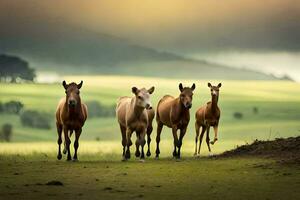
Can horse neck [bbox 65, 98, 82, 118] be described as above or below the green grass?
above

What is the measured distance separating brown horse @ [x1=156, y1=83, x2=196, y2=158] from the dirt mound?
276 cm

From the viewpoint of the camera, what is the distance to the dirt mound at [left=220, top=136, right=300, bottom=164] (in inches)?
Answer: 1048

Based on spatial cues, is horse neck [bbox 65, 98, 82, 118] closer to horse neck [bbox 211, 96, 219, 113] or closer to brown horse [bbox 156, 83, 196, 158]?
brown horse [bbox 156, 83, 196, 158]

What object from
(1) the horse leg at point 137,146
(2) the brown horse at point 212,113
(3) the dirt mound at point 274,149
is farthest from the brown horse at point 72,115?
(3) the dirt mound at point 274,149

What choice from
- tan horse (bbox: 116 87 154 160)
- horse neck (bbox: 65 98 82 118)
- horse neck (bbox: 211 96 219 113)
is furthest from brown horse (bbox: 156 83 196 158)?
horse neck (bbox: 65 98 82 118)

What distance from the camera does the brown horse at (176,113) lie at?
26.4 meters

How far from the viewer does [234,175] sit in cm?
2147

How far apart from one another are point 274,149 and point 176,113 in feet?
13.7

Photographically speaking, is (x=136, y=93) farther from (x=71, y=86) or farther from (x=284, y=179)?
(x=284, y=179)

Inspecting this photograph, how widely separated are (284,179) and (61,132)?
34.6 feet

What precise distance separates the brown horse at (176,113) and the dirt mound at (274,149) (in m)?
2.76

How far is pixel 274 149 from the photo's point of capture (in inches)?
1125

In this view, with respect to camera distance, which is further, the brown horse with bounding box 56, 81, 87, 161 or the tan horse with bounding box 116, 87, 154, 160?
the brown horse with bounding box 56, 81, 87, 161

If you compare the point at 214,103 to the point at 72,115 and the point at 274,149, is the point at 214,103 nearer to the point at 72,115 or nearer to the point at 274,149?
the point at 274,149
